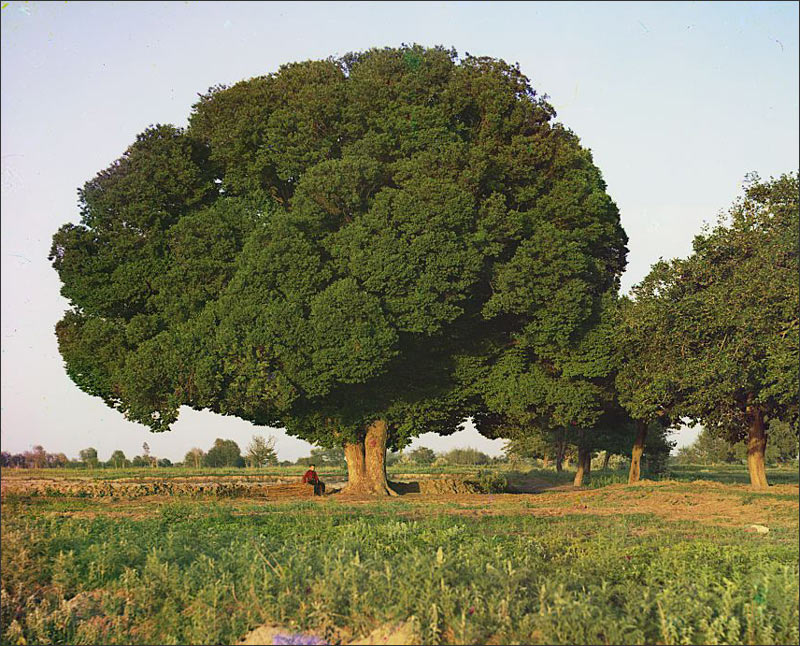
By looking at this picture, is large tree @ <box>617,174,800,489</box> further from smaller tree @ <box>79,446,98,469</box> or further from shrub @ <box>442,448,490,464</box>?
shrub @ <box>442,448,490,464</box>

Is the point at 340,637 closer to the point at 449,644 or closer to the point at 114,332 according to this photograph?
the point at 449,644

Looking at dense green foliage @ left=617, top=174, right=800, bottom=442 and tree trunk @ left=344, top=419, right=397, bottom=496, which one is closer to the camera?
dense green foliage @ left=617, top=174, right=800, bottom=442

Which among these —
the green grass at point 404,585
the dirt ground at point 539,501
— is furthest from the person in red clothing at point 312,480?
the green grass at point 404,585

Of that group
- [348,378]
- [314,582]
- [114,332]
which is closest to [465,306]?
[348,378]

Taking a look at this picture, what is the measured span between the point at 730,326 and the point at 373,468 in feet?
40.7

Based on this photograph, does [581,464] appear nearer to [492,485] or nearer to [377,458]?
[492,485]

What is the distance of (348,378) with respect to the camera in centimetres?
2348

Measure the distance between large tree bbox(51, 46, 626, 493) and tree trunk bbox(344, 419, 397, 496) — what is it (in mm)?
68

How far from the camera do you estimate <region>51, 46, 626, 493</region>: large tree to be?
23125 mm

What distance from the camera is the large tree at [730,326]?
74.7 feet

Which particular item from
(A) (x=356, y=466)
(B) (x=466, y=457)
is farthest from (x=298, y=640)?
(B) (x=466, y=457)

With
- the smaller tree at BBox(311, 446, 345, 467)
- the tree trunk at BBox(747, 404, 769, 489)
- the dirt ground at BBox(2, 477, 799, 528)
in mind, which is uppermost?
the tree trunk at BBox(747, 404, 769, 489)

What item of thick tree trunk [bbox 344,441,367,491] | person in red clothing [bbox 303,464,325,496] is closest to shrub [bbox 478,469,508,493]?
thick tree trunk [bbox 344,441,367,491]

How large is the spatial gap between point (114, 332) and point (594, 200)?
51.9 feet
